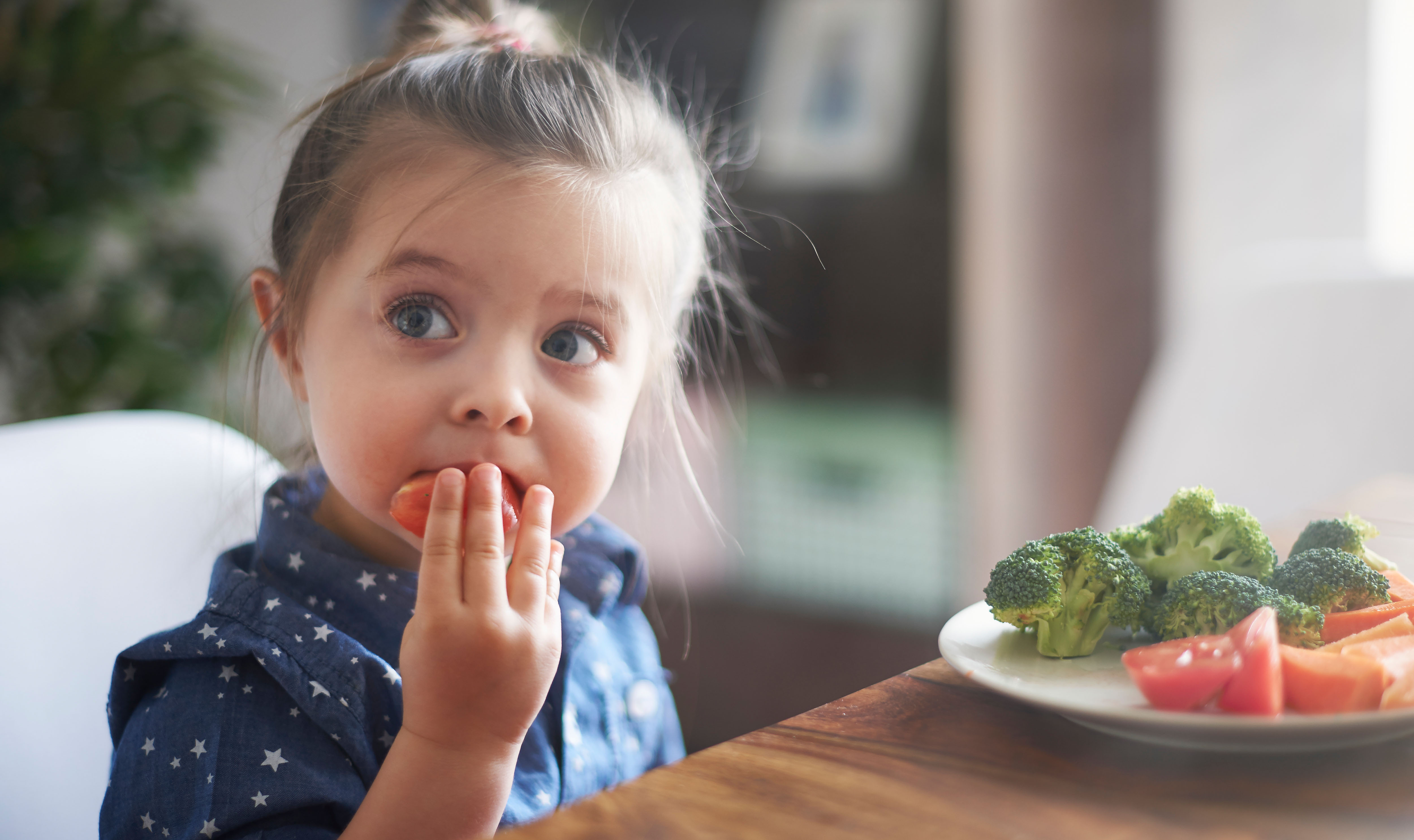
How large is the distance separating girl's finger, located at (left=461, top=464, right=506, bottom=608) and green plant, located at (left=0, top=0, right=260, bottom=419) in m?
1.62

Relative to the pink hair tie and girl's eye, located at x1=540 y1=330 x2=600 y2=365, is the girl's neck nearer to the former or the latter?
girl's eye, located at x1=540 y1=330 x2=600 y2=365

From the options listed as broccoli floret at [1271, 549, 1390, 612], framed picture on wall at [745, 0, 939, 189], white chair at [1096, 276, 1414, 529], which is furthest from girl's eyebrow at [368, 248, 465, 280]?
framed picture on wall at [745, 0, 939, 189]

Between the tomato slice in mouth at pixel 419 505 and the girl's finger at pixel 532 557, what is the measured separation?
0.02m

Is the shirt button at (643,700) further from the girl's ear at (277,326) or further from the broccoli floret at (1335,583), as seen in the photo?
the broccoli floret at (1335,583)

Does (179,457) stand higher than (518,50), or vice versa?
(518,50)

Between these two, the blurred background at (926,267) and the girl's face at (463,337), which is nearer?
the girl's face at (463,337)

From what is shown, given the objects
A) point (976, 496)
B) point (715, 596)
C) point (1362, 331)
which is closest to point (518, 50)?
point (1362, 331)

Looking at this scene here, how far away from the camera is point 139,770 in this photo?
0.73 meters

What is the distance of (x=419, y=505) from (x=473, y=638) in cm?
15

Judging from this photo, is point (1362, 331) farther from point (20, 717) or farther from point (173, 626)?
point (20, 717)

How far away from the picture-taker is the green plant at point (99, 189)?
1935 millimetres

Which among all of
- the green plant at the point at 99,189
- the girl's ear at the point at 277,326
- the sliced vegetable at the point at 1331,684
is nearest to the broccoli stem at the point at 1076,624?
the sliced vegetable at the point at 1331,684

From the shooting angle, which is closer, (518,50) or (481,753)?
(481,753)

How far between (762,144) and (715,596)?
121 cm
